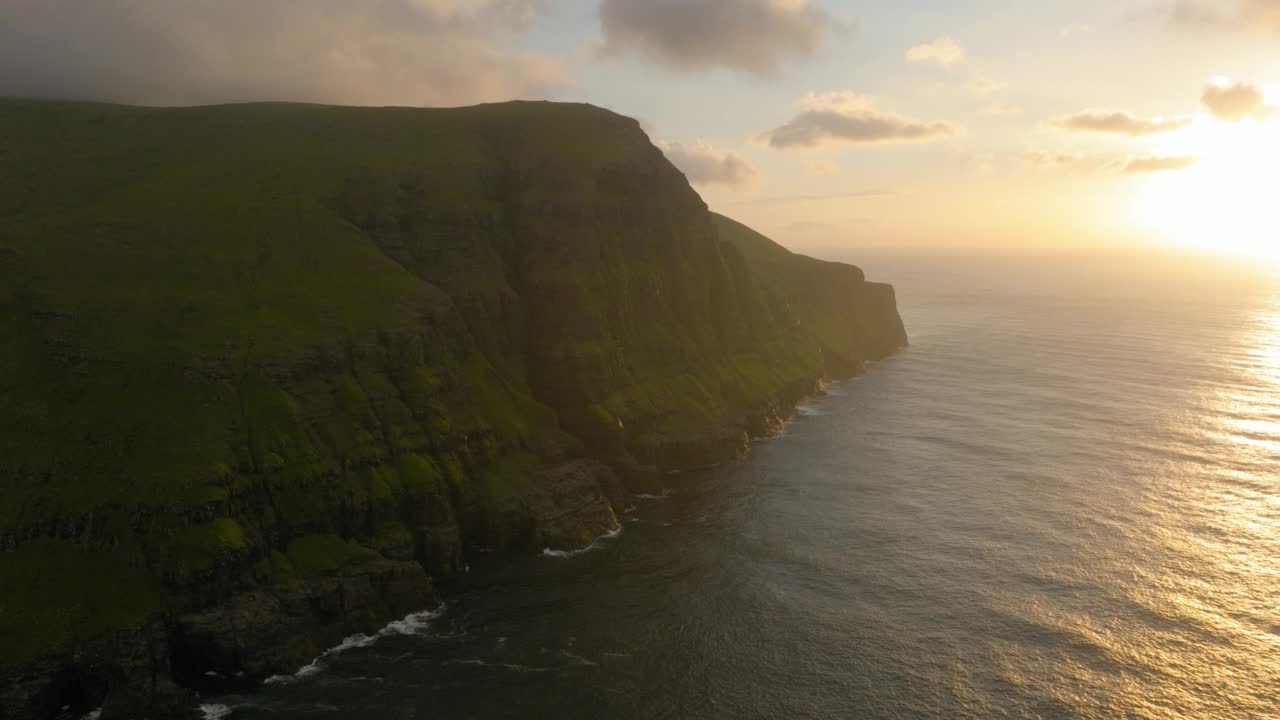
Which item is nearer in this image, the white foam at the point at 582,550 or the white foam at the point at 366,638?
the white foam at the point at 366,638

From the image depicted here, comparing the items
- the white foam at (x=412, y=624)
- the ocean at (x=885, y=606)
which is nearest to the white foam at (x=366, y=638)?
the white foam at (x=412, y=624)

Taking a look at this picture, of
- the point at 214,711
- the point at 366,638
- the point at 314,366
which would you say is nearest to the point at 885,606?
the point at 366,638

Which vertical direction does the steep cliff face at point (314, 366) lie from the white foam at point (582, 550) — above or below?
above

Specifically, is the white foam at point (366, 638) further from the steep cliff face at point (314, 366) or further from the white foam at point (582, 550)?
the white foam at point (582, 550)

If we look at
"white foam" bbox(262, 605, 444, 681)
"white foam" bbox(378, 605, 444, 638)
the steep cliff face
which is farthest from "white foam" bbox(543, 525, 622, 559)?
"white foam" bbox(378, 605, 444, 638)

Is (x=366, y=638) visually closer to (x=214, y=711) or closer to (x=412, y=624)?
(x=412, y=624)

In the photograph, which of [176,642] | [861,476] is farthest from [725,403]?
[176,642]

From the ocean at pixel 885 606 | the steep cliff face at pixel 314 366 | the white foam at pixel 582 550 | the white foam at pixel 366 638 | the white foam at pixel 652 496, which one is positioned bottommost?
the ocean at pixel 885 606
